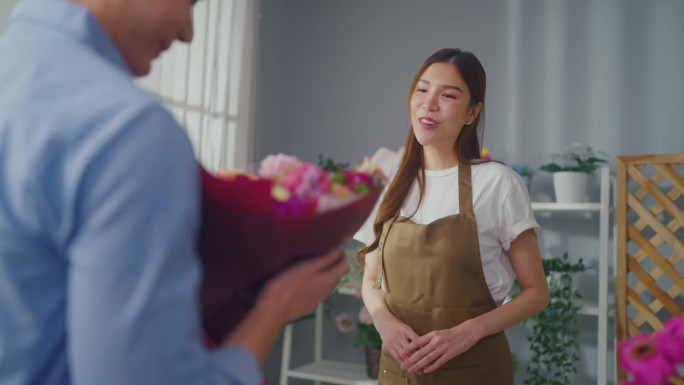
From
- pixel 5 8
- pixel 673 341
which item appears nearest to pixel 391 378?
pixel 673 341

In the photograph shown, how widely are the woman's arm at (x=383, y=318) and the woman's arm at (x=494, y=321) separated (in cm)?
4

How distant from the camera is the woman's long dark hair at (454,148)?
1805 mm

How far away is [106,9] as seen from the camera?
600 millimetres

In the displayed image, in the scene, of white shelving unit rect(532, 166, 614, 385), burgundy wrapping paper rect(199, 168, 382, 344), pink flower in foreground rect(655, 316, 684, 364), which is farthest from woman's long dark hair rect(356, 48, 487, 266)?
white shelving unit rect(532, 166, 614, 385)

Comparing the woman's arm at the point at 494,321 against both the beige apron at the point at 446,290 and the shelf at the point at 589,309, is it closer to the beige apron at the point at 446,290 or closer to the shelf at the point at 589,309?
the beige apron at the point at 446,290

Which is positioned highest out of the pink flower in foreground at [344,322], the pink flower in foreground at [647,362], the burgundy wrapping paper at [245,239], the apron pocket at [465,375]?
the burgundy wrapping paper at [245,239]

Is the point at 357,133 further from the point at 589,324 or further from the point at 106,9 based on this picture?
the point at 106,9

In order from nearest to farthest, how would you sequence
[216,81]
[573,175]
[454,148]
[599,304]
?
[454,148] → [599,304] → [573,175] → [216,81]

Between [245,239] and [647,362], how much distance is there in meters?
0.47

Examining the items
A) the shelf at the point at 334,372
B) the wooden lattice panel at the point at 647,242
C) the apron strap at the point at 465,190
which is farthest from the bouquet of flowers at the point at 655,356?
the shelf at the point at 334,372

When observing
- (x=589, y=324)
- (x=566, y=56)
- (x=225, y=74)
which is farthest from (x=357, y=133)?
(x=589, y=324)

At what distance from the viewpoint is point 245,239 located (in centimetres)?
63

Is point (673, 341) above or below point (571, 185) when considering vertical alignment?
above

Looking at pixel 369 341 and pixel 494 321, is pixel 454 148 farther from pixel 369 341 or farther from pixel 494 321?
pixel 369 341
